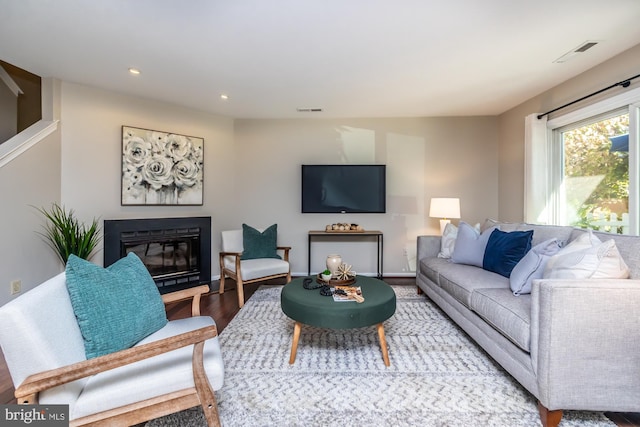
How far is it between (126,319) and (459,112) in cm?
459

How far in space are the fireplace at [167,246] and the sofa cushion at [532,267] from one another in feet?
11.7

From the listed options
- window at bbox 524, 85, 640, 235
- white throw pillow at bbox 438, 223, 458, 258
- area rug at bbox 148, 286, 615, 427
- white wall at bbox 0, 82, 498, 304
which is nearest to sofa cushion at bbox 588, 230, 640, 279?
area rug at bbox 148, 286, 615, 427

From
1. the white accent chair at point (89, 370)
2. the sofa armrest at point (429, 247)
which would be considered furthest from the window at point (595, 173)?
the white accent chair at point (89, 370)

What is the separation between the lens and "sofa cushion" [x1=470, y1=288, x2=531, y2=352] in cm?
157

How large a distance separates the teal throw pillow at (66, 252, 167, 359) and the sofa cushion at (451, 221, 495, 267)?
2.73 meters

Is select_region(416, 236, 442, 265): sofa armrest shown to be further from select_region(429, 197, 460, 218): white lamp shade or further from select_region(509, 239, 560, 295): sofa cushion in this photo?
select_region(509, 239, 560, 295): sofa cushion

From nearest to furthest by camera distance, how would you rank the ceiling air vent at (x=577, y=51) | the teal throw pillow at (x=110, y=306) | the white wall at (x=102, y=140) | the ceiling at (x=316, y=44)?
the teal throw pillow at (x=110, y=306)
the ceiling at (x=316, y=44)
the ceiling air vent at (x=577, y=51)
the white wall at (x=102, y=140)

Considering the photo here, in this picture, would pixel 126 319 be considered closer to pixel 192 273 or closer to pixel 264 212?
pixel 192 273

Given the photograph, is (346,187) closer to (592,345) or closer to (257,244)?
(257,244)

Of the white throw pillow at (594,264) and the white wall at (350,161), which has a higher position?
the white wall at (350,161)

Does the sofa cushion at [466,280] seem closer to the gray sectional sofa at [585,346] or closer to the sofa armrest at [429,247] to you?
the sofa armrest at [429,247]

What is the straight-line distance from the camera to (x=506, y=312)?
68.7 inches

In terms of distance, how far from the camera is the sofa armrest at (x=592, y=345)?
136 cm

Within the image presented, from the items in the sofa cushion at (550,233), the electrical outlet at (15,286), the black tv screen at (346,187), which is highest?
the black tv screen at (346,187)
